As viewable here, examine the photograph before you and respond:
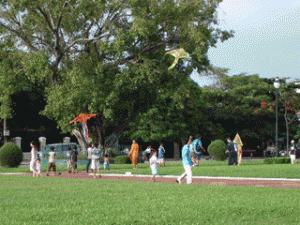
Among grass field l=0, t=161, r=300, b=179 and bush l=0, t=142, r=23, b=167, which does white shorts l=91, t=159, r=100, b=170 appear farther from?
bush l=0, t=142, r=23, b=167

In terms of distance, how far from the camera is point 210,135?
51.5 metres

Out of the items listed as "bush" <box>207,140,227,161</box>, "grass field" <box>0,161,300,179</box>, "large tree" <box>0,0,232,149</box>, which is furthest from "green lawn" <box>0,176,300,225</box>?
"bush" <box>207,140,227,161</box>

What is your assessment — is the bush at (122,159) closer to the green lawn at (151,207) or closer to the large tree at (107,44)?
the large tree at (107,44)

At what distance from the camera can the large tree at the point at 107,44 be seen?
2641 centimetres

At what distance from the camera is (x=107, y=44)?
2592 cm

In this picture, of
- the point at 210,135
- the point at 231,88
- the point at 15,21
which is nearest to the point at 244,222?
the point at 15,21

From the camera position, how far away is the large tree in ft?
86.6

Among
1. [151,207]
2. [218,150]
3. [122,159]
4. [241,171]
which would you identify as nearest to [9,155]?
[122,159]

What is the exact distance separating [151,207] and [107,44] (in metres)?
18.3

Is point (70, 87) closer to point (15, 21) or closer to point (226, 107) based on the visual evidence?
point (15, 21)

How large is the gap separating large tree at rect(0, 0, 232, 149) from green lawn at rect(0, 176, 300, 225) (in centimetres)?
1565

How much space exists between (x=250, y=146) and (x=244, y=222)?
178 ft

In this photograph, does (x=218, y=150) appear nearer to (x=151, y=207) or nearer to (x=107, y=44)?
(x=107, y=44)

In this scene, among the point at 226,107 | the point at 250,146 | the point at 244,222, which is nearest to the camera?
the point at 244,222
